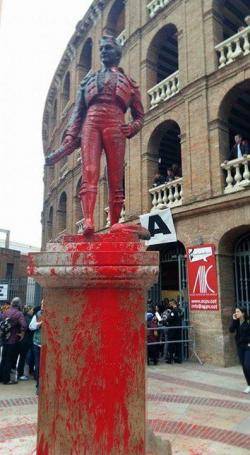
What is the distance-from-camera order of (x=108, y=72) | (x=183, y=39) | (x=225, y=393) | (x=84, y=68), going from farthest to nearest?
(x=84, y=68) → (x=183, y=39) → (x=225, y=393) → (x=108, y=72)

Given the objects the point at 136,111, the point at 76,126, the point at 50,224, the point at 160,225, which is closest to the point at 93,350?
the point at 76,126

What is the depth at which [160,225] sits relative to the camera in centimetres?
1334

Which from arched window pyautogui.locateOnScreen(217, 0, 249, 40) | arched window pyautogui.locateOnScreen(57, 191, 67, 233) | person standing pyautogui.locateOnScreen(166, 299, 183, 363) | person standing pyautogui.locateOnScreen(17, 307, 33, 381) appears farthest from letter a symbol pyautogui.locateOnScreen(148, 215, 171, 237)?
arched window pyautogui.locateOnScreen(57, 191, 67, 233)

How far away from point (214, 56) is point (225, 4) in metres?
2.35

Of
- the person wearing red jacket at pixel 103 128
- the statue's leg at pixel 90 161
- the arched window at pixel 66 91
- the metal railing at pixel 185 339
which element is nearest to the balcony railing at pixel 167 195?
the metal railing at pixel 185 339

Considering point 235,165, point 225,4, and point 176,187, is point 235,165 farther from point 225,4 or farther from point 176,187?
point 225,4

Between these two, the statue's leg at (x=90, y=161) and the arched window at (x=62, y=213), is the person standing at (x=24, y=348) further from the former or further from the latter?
the arched window at (x=62, y=213)

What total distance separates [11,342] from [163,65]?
1328 cm

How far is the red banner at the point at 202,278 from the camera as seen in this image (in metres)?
11.6

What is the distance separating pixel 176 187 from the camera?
13594 millimetres

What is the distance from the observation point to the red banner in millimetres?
11625

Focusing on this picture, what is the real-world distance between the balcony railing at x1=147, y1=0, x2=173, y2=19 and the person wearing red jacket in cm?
1292

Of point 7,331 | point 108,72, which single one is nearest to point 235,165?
point 7,331

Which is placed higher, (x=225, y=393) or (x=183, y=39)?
(x=183, y=39)
